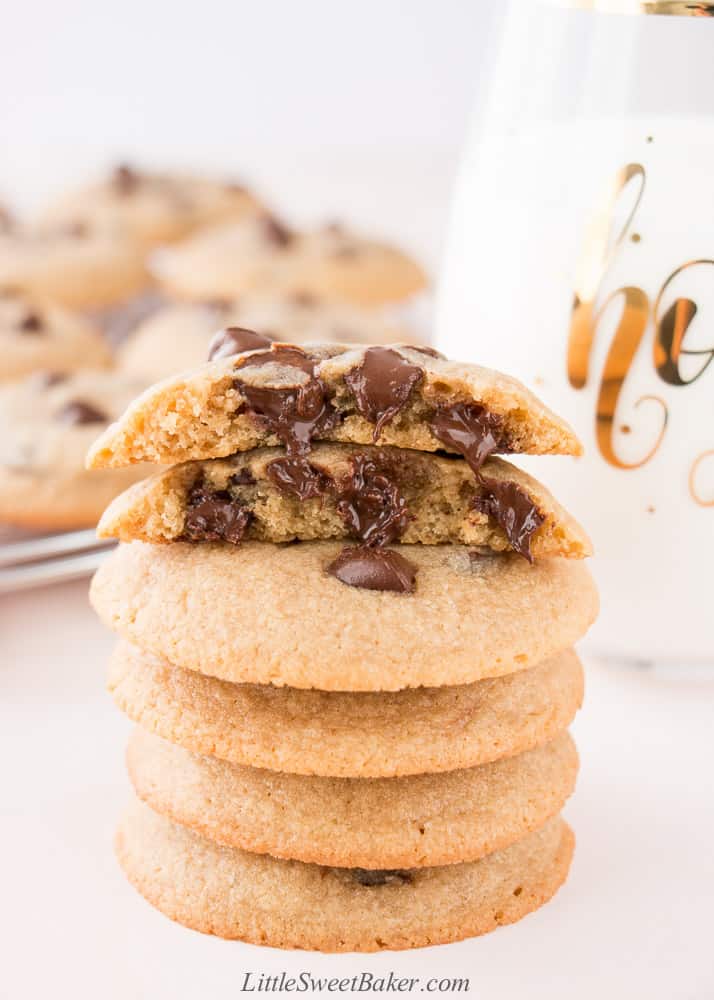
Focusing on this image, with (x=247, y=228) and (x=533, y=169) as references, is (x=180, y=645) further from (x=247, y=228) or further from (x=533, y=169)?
(x=247, y=228)

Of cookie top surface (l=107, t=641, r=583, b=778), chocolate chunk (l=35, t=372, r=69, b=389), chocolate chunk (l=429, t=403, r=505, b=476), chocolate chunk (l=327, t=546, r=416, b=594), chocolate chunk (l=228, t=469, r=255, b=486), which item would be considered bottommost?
chocolate chunk (l=35, t=372, r=69, b=389)

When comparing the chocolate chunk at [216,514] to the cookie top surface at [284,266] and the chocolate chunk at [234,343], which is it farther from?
the cookie top surface at [284,266]

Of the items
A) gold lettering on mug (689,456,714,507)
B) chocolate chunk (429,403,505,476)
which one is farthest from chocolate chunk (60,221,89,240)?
chocolate chunk (429,403,505,476)

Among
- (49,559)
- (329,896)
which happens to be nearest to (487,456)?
(329,896)

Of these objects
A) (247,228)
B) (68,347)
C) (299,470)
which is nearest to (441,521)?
(299,470)

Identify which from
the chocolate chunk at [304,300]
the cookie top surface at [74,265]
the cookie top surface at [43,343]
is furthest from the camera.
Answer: the cookie top surface at [74,265]

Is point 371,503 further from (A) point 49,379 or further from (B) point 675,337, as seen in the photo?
(A) point 49,379

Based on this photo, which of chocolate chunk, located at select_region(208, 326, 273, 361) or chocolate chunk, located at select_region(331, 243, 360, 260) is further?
chocolate chunk, located at select_region(331, 243, 360, 260)

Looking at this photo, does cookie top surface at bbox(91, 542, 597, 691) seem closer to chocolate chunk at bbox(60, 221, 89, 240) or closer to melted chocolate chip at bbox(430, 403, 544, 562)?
melted chocolate chip at bbox(430, 403, 544, 562)

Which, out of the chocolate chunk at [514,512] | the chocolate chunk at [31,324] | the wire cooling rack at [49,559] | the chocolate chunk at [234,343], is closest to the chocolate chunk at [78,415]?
the wire cooling rack at [49,559]
